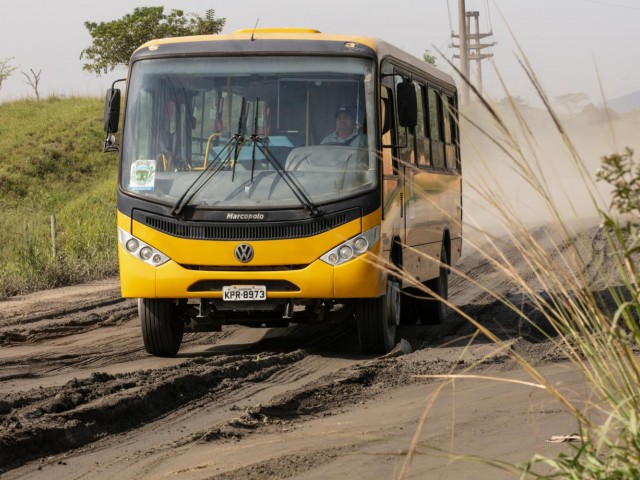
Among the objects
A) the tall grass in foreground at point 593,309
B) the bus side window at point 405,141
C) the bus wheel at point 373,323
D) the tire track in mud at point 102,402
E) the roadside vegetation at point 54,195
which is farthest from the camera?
the roadside vegetation at point 54,195

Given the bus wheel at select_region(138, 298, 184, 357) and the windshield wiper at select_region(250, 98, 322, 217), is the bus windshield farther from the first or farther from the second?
the bus wheel at select_region(138, 298, 184, 357)

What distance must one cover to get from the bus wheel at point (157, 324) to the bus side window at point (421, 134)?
3274 millimetres

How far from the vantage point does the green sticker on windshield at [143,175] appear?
1125 cm

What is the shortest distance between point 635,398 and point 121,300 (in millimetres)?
13367

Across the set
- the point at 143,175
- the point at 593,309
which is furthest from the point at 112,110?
the point at 593,309

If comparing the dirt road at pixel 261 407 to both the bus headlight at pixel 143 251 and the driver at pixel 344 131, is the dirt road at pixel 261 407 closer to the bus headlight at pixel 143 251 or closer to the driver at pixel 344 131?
the bus headlight at pixel 143 251

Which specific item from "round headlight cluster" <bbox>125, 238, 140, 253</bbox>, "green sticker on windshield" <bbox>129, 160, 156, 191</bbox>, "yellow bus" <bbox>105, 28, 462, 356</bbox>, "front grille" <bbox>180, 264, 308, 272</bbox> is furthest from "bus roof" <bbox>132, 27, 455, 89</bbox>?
"front grille" <bbox>180, 264, 308, 272</bbox>

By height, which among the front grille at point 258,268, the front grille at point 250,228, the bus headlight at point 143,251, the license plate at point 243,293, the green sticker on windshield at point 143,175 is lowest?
the license plate at point 243,293

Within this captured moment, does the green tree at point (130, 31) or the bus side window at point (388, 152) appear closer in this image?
the bus side window at point (388, 152)

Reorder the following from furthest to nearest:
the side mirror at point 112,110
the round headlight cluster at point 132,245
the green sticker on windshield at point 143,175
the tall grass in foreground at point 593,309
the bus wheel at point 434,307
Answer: the bus wheel at point 434,307 < the side mirror at point 112,110 < the green sticker on windshield at point 143,175 < the round headlight cluster at point 132,245 < the tall grass in foreground at point 593,309

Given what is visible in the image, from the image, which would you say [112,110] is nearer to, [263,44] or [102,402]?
[263,44]

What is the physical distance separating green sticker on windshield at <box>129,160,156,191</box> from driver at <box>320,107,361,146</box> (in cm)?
158

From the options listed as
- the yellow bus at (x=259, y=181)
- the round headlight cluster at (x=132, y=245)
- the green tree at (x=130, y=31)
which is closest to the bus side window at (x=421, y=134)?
the yellow bus at (x=259, y=181)

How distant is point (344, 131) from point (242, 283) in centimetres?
169
